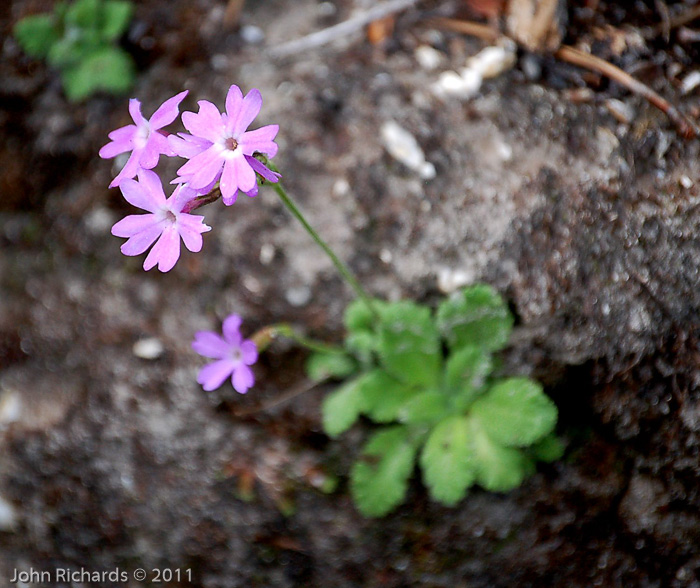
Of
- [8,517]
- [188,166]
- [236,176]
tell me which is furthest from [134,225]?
[8,517]

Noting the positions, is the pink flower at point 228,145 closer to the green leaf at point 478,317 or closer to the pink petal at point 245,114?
the pink petal at point 245,114

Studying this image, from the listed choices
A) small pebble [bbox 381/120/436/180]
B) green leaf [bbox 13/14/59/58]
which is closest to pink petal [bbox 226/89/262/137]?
small pebble [bbox 381/120/436/180]

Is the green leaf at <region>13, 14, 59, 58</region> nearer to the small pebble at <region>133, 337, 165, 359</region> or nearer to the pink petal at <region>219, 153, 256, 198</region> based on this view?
the small pebble at <region>133, 337, 165, 359</region>

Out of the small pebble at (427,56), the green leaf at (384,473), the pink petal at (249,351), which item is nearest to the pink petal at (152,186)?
the pink petal at (249,351)

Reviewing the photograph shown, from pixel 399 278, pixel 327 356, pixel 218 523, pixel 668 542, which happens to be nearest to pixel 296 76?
pixel 399 278

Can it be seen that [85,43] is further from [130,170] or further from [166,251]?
[166,251]

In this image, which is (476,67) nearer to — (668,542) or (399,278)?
(399,278)
